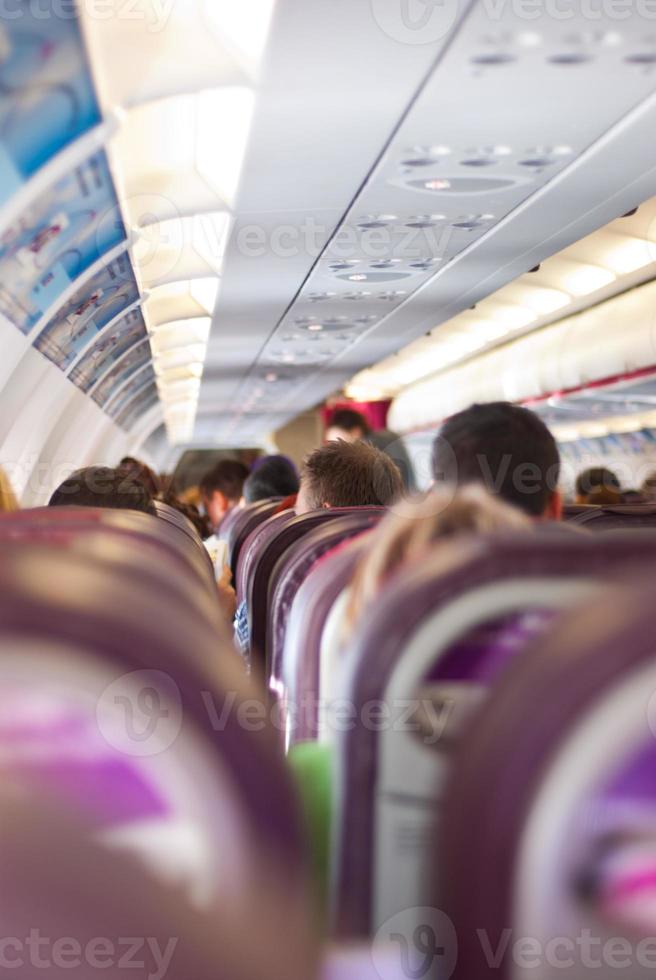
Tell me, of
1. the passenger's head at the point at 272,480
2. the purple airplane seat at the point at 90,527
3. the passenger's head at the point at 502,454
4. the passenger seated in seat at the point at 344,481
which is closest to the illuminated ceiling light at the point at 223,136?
the passenger seated in seat at the point at 344,481

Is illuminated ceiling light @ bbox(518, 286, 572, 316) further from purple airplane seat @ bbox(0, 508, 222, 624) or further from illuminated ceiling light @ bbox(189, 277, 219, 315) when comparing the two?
purple airplane seat @ bbox(0, 508, 222, 624)

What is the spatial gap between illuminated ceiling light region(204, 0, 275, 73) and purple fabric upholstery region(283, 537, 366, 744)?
8.00 feet

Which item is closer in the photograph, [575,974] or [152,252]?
[575,974]

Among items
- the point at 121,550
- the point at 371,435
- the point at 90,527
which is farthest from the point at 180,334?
the point at 121,550

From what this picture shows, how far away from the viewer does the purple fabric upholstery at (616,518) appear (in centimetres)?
464

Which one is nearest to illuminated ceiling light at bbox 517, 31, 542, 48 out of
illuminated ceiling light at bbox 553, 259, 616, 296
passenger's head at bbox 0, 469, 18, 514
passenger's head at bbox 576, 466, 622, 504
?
passenger's head at bbox 0, 469, 18, 514

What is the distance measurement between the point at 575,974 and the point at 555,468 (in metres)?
1.43

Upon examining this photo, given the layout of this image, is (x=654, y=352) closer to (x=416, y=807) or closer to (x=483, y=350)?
(x=483, y=350)

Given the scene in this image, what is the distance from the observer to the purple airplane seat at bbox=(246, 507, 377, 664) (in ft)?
12.9

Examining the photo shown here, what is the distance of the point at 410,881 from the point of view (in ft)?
5.77

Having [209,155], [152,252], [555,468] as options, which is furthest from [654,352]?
[555,468]

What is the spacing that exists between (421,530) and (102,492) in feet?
7.96

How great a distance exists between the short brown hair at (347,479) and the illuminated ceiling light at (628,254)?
6216 millimetres

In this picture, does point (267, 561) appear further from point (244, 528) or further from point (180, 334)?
point (180, 334)
